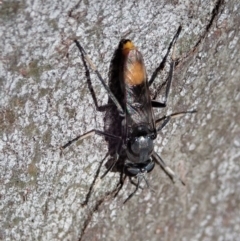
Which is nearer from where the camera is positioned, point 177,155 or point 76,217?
point 76,217

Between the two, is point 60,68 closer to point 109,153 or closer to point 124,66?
Answer: point 124,66

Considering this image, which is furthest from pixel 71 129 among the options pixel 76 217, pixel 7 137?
pixel 76 217

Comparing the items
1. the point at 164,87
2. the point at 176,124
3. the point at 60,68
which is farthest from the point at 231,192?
the point at 60,68

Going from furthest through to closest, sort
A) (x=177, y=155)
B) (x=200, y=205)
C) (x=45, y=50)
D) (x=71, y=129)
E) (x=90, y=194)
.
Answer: (x=200, y=205)
(x=177, y=155)
(x=90, y=194)
(x=71, y=129)
(x=45, y=50)

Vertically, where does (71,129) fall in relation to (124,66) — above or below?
below

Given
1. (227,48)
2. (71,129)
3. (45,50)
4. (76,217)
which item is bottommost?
(76,217)

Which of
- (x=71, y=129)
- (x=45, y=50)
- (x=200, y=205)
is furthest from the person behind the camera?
(x=200, y=205)
